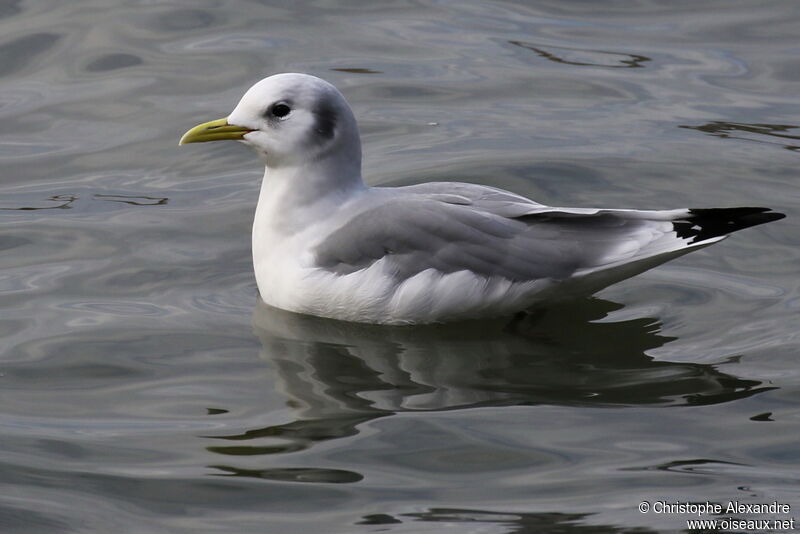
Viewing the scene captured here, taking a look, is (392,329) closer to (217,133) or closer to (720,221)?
(217,133)

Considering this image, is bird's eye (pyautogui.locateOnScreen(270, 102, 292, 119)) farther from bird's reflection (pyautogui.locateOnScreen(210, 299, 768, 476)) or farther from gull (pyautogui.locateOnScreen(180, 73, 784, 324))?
bird's reflection (pyautogui.locateOnScreen(210, 299, 768, 476))

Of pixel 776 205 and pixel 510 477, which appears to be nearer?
pixel 510 477

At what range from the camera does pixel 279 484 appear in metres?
5.16

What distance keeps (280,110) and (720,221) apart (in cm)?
217

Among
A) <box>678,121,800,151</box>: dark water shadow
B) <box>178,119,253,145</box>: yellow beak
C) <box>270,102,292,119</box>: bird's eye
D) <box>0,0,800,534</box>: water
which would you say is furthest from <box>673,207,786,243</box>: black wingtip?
<box>678,121,800,151</box>: dark water shadow

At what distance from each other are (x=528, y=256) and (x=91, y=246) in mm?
2619

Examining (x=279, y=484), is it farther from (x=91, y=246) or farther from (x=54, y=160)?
(x=54, y=160)

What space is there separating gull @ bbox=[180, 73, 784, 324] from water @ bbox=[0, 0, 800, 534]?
0.66 ft

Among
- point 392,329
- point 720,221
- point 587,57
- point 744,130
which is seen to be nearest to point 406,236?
point 392,329

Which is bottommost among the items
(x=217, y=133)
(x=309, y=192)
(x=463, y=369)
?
(x=463, y=369)

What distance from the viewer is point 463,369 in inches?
246

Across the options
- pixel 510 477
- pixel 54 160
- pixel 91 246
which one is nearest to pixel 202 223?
pixel 91 246

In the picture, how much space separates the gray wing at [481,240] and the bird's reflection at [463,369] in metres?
0.32

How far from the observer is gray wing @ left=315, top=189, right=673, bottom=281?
653cm
